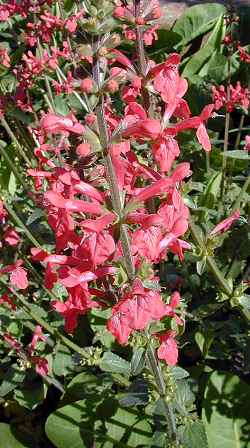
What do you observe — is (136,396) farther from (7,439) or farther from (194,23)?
(194,23)

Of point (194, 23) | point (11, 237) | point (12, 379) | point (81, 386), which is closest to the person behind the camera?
point (11, 237)

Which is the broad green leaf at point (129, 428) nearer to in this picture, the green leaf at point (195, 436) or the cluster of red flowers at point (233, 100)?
the green leaf at point (195, 436)

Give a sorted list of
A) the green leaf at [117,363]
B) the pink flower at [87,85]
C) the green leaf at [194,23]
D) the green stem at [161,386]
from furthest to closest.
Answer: the green leaf at [194,23] < the green leaf at [117,363] < the green stem at [161,386] < the pink flower at [87,85]

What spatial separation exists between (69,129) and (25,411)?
252cm

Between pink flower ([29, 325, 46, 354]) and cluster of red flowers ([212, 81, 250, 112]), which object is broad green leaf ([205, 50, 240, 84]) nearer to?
cluster of red flowers ([212, 81, 250, 112])

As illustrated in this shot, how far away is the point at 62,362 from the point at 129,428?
0.59 m

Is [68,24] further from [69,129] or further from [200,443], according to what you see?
[200,443]

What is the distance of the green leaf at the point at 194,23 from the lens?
5.72m

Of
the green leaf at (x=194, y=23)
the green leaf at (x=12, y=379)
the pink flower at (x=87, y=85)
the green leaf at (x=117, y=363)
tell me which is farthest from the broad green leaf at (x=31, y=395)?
the green leaf at (x=194, y=23)

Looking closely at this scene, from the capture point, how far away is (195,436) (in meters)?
2.41

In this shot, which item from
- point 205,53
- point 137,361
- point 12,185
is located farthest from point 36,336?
point 205,53

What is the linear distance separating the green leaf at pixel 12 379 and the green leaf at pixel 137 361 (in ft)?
4.49

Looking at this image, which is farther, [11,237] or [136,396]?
[11,237]

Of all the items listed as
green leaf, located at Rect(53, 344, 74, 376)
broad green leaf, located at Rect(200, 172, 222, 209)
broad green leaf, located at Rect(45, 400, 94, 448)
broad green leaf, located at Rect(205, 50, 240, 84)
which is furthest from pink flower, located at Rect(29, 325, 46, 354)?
broad green leaf, located at Rect(205, 50, 240, 84)
